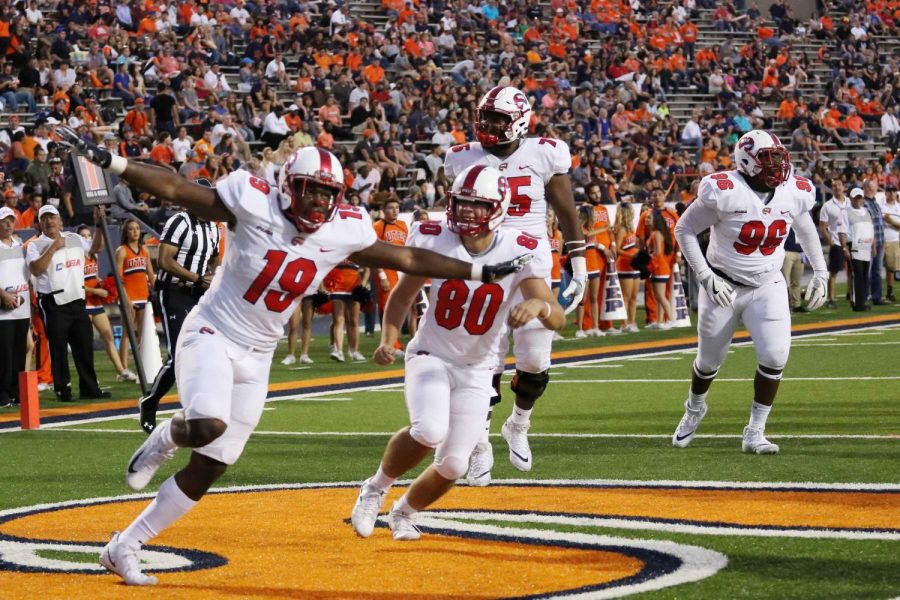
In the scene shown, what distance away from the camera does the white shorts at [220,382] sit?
5609 millimetres

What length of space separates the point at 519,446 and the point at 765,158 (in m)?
2.28

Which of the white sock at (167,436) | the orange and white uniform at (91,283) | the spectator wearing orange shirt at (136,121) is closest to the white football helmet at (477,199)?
the white sock at (167,436)

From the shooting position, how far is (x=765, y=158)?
8.94m

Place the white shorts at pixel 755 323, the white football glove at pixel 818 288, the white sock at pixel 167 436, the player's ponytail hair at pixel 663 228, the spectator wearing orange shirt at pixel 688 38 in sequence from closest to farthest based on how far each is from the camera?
the white sock at pixel 167 436 < the white shorts at pixel 755 323 < the white football glove at pixel 818 288 < the player's ponytail hair at pixel 663 228 < the spectator wearing orange shirt at pixel 688 38

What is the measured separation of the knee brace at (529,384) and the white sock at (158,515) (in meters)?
3.06

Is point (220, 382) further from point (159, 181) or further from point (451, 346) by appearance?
point (451, 346)

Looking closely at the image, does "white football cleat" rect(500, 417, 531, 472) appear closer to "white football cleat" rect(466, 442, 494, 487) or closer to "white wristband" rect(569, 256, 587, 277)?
"white football cleat" rect(466, 442, 494, 487)

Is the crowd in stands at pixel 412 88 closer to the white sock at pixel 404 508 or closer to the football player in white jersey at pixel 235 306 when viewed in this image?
the white sock at pixel 404 508

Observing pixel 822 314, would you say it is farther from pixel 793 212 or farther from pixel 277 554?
pixel 277 554

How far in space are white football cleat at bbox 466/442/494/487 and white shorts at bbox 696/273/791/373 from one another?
1658 mm

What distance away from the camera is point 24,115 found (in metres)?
20.8

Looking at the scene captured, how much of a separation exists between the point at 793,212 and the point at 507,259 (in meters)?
3.09

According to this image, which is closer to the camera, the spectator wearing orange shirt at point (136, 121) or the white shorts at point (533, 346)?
the white shorts at point (533, 346)

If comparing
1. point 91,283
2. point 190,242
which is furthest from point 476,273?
point 91,283
